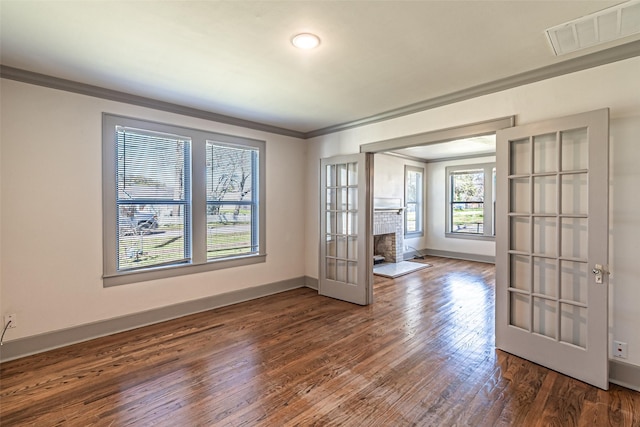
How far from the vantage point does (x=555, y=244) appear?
2.60 m

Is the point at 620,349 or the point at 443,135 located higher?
the point at 443,135

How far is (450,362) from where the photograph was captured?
2.75 m

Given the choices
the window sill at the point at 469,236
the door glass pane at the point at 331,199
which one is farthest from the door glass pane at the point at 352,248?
the window sill at the point at 469,236

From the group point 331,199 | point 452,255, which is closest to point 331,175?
point 331,199

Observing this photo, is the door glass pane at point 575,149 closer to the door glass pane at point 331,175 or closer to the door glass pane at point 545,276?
the door glass pane at point 545,276

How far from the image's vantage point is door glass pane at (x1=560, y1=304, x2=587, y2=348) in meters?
2.46

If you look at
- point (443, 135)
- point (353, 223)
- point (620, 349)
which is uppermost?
point (443, 135)

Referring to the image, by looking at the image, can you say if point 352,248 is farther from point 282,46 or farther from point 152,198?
point 282,46

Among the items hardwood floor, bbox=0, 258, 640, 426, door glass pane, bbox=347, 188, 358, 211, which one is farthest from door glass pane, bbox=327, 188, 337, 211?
Answer: hardwood floor, bbox=0, 258, 640, 426

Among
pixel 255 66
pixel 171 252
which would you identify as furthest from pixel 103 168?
pixel 255 66

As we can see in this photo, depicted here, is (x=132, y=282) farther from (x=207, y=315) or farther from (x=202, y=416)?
(x=202, y=416)

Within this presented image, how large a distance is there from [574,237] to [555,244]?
0.14 meters

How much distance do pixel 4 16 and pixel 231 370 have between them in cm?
299

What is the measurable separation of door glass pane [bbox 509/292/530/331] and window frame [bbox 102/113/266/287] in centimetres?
326
